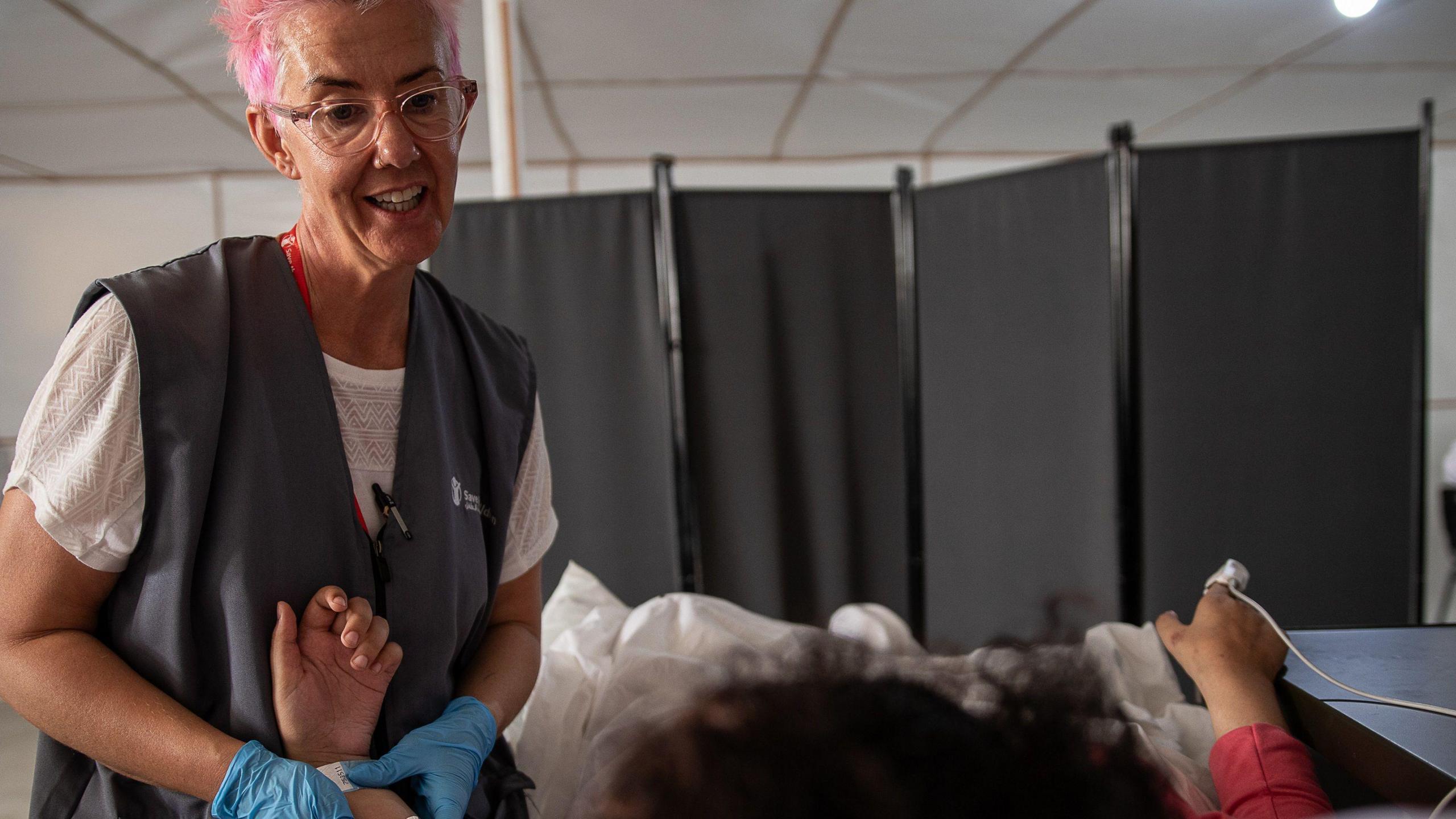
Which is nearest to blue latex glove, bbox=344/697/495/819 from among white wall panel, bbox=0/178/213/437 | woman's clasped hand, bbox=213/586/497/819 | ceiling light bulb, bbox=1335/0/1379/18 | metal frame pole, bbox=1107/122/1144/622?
woman's clasped hand, bbox=213/586/497/819

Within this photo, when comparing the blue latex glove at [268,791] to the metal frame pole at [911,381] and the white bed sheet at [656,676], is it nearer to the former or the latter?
the white bed sheet at [656,676]

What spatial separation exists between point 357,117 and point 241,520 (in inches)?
17.2

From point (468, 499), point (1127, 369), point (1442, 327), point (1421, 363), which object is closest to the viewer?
point (468, 499)

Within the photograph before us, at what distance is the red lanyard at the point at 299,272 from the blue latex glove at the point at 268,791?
0.24m

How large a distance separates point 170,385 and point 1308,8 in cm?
370

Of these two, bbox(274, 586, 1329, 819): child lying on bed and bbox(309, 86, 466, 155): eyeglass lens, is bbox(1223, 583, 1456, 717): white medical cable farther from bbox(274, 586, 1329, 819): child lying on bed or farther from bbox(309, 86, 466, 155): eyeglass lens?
bbox(309, 86, 466, 155): eyeglass lens

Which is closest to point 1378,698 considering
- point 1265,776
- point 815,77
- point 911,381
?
point 1265,776

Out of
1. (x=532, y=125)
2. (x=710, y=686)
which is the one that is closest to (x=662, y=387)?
(x=710, y=686)

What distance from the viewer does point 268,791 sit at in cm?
81

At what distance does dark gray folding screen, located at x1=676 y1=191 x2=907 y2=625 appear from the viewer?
260cm

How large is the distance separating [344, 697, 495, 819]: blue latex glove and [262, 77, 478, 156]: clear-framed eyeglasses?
65cm

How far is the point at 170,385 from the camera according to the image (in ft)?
2.75

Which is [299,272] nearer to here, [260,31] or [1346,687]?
[260,31]

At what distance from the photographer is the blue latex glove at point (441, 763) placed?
907 millimetres
